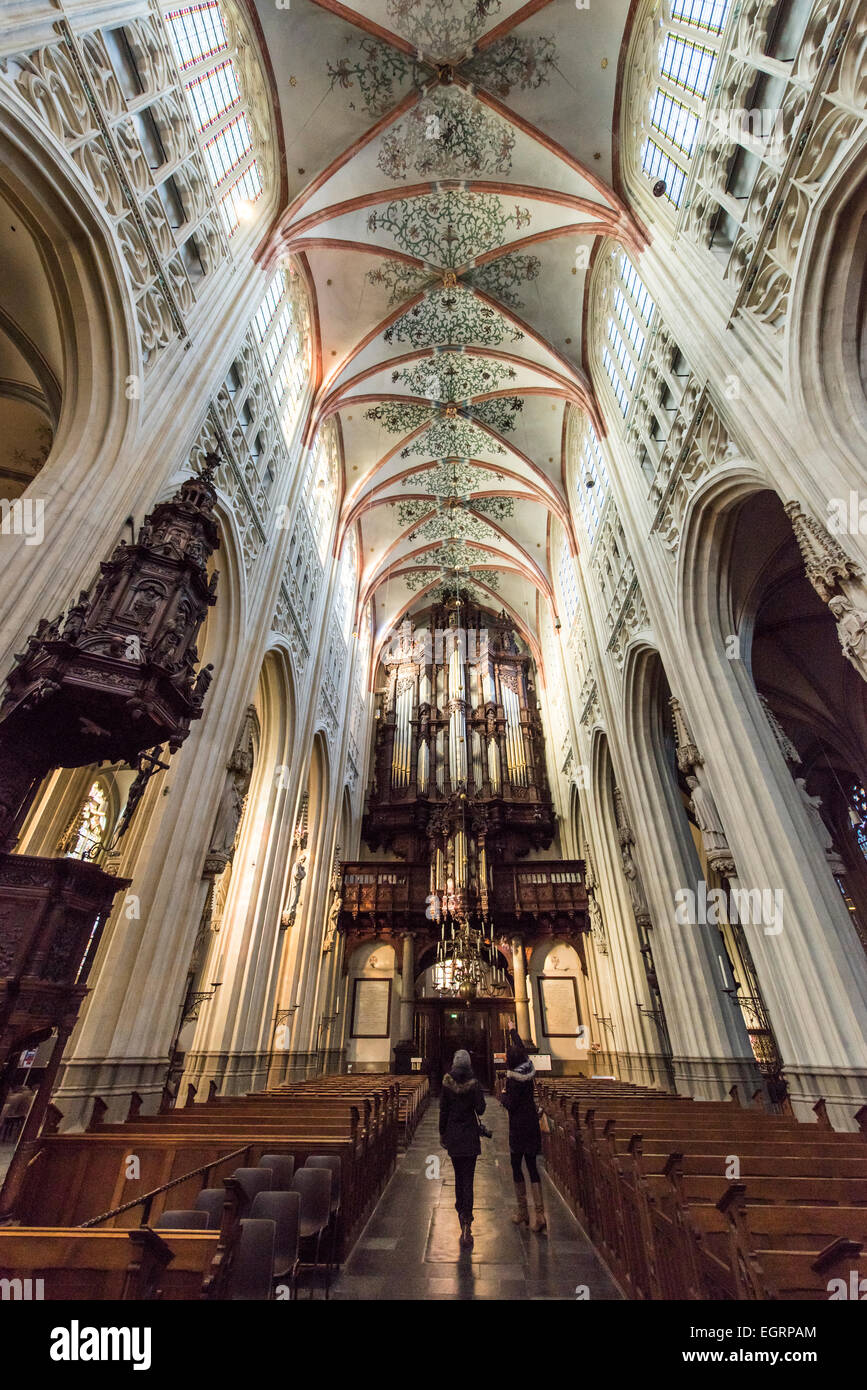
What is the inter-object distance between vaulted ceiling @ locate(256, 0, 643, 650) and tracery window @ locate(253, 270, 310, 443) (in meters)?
0.67

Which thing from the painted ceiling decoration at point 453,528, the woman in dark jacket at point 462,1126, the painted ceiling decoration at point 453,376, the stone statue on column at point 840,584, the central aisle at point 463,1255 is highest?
the painted ceiling decoration at point 453,528

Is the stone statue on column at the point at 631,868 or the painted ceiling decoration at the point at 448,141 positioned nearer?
the stone statue on column at the point at 631,868

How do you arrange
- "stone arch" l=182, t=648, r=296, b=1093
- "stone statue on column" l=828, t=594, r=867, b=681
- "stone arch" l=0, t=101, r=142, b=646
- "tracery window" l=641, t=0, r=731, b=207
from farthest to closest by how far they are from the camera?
"stone arch" l=182, t=648, r=296, b=1093
"tracery window" l=641, t=0, r=731, b=207
"stone arch" l=0, t=101, r=142, b=646
"stone statue on column" l=828, t=594, r=867, b=681

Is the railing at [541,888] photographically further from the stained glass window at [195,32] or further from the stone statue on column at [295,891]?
the stained glass window at [195,32]

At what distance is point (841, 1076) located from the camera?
6.01 m

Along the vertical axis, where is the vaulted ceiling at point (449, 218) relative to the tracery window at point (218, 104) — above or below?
above

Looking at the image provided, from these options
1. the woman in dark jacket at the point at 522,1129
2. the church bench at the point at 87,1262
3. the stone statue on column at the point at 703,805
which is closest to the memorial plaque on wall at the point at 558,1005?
A: the stone statue on column at the point at 703,805

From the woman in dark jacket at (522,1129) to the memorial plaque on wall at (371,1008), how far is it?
44.1ft

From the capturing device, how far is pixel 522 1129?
5.00 m

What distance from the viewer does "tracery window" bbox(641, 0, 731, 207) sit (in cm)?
831

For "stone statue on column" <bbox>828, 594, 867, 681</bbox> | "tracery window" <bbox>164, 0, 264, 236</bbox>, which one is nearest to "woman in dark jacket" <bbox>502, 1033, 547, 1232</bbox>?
"stone statue on column" <bbox>828, 594, 867, 681</bbox>

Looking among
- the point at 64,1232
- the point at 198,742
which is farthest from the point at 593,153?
the point at 64,1232

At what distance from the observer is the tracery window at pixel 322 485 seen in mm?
14497

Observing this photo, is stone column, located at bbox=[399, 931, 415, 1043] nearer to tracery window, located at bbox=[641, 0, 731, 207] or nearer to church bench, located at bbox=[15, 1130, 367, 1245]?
church bench, located at bbox=[15, 1130, 367, 1245]
